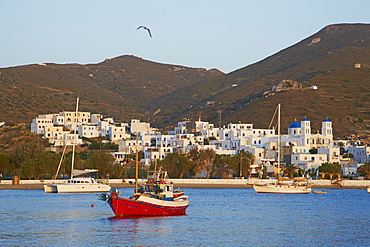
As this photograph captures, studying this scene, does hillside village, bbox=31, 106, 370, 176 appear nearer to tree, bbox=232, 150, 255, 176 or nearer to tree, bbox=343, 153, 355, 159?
tree, bbox=343, 153, 355, 159

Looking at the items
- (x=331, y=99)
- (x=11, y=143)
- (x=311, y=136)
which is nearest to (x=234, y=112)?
(x=331, y=99)

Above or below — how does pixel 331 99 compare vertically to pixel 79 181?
above

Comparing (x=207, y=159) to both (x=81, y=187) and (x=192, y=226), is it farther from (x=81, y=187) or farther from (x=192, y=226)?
(x=192, y=226)

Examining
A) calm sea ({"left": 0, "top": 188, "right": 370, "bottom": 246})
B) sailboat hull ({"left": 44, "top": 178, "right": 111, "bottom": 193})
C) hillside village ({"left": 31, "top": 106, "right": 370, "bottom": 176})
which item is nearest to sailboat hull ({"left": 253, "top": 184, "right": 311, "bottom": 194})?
sailboat hull ({"left": 44, "top": 178, "right": 111, "bottom": 193})

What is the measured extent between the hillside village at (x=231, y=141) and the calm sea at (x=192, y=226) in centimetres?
5333

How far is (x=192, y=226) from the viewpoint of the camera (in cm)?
4366

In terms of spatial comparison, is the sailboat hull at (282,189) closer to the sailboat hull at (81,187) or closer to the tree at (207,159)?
the sailboat hull at (81,187)

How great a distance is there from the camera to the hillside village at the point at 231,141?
398 feet

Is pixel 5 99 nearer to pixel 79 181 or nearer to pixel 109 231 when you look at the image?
pixel 79 181

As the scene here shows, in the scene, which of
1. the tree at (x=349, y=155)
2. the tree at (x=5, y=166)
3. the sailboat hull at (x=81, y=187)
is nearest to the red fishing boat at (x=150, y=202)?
the sailboat hull at (x=81, y=187)

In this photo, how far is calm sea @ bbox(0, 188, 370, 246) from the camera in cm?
3688

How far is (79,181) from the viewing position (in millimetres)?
81000

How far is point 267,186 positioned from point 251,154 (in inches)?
1275

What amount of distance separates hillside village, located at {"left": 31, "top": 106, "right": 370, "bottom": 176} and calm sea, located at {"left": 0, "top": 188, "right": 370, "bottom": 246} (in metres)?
53.3
